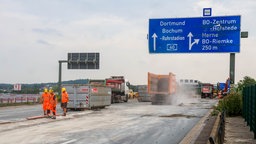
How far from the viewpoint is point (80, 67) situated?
175ft

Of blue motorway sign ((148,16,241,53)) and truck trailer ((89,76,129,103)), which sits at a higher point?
blue motorway sign ((148,16,241,53))

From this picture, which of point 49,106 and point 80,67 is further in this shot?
point 80,67

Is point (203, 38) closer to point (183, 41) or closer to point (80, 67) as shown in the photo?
point (183, 41)

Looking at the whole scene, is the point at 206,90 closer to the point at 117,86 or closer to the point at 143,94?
the point at 143,94

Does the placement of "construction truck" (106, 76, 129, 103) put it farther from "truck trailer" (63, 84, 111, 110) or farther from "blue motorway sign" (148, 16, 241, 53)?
"blue motorway sign" (148, 16, 241, 53)

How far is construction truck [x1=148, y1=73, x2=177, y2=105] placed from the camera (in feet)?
153

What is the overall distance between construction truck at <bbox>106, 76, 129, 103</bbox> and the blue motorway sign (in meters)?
22.4

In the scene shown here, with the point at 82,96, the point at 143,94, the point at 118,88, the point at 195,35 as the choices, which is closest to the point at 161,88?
the point at 118,88

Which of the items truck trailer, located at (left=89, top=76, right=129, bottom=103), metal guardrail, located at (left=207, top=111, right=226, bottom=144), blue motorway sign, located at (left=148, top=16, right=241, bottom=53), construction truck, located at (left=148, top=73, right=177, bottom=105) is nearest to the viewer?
metal guardrail, located at (left=207, top=111, right=226, bottom=144)

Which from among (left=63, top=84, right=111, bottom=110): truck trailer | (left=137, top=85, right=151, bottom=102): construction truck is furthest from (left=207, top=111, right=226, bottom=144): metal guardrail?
(left=137, top=85, right=151, bottom=102): construction truck

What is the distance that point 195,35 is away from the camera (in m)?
28.8

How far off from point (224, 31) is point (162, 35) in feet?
13.0

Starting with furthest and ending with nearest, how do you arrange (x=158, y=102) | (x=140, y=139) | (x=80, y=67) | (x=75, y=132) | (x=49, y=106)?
(x=80, y=67), (x=158, y=102), (x=49, y=106), (x=75, y=132), (x=140, y=139)

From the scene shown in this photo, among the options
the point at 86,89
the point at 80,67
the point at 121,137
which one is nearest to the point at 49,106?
the point at 86,89
